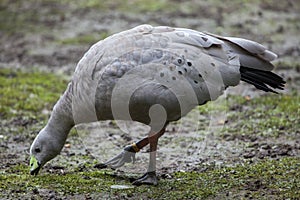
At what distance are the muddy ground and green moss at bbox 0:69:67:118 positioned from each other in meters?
0.32

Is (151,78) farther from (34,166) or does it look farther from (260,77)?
(34,166)

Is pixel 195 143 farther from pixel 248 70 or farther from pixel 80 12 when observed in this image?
pixel 80 12

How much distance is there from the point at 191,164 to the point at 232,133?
3.95 feet

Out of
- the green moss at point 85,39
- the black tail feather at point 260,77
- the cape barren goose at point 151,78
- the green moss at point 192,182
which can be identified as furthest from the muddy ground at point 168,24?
the black tail feather at point 260,77

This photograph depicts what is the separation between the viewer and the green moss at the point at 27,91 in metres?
8.75

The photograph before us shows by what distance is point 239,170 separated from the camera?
6223mm

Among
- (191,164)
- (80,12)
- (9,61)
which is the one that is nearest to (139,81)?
(191,164)

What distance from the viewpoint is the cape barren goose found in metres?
5.62

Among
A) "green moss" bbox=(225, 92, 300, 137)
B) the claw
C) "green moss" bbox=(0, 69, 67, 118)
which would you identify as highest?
"green moss" bbox=(225, 92, 300, 137)

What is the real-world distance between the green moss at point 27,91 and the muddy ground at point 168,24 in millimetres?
323

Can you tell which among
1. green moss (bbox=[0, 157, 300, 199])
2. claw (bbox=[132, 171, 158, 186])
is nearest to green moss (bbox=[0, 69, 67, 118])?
green moss (bbox=[0, 157, 300, 199])

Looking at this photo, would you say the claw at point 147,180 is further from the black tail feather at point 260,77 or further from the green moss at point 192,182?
the black tail feather at point 260,77

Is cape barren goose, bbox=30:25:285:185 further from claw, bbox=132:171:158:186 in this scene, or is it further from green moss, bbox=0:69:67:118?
green moss, bbox=0:69:67:118

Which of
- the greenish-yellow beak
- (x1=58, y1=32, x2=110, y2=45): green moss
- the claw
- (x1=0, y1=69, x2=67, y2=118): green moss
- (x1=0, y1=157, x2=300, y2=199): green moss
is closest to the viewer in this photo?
(x1=0, y1=157, x2=300, y2=199): green moss
